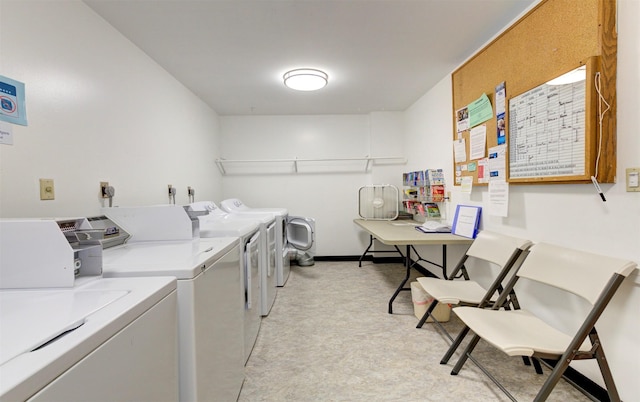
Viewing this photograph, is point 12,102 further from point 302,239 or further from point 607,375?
point 302,239

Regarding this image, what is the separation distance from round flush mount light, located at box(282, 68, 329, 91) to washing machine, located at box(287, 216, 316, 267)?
6.12ft

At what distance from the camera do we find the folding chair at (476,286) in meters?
1.84

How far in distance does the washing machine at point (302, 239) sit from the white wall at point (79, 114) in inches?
73.5

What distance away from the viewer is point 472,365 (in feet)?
6.01

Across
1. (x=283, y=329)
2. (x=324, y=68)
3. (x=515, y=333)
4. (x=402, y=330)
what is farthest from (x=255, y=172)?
(x=515, y=333)

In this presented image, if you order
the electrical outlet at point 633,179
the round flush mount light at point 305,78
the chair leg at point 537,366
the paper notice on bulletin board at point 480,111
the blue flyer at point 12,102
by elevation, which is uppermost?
the round flush mount light at point 305,78

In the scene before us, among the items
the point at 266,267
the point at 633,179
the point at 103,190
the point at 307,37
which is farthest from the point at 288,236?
the point at 633,179

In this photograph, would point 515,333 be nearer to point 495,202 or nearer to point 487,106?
point 495,202

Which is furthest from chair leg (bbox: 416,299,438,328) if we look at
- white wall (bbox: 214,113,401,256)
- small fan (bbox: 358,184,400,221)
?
white wall (bbox: 214,113,401,256)

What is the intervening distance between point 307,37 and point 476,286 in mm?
2335

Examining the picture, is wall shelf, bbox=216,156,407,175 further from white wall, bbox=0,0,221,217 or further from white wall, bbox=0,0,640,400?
white wall, bbox=0,0,221,217

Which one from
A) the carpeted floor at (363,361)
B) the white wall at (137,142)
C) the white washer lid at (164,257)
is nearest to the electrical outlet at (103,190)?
the white wall at (137,142)

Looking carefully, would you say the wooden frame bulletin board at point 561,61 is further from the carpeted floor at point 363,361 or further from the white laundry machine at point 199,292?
the white laundry machine at point 199,292

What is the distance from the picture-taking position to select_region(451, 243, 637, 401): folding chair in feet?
4.06
